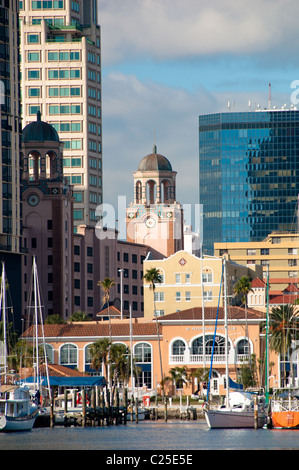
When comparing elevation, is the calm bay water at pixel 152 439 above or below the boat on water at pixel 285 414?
below

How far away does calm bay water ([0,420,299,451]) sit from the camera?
3824 inches

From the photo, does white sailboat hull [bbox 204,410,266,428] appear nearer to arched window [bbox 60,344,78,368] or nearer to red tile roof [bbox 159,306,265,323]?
red tile roof [bbox 159,306,265,323]

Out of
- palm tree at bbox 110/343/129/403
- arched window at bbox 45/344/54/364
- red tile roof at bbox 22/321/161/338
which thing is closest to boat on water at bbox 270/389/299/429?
palm tree at bbox 110/343/129/403

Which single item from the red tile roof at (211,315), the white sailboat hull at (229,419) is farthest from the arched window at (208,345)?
the white sailboat hull at (229,419)

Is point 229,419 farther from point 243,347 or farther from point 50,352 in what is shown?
point 50,352

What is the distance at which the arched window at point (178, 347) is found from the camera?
162500mm

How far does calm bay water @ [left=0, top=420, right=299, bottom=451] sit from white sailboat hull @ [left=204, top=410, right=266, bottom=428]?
2.58 feet

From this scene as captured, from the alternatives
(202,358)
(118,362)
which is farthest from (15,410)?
(202,358)

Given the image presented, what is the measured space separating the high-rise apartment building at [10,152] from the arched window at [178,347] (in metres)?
35.4

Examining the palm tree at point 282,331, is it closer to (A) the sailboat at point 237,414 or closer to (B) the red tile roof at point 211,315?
(B) the red tile roof at point 211,315

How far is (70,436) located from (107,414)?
65.8 feet

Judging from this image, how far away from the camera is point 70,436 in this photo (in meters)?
110

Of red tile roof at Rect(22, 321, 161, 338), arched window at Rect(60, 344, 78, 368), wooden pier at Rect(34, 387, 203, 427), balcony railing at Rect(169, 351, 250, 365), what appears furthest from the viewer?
red tile roof at Rect(22, 321, 161, 338)
